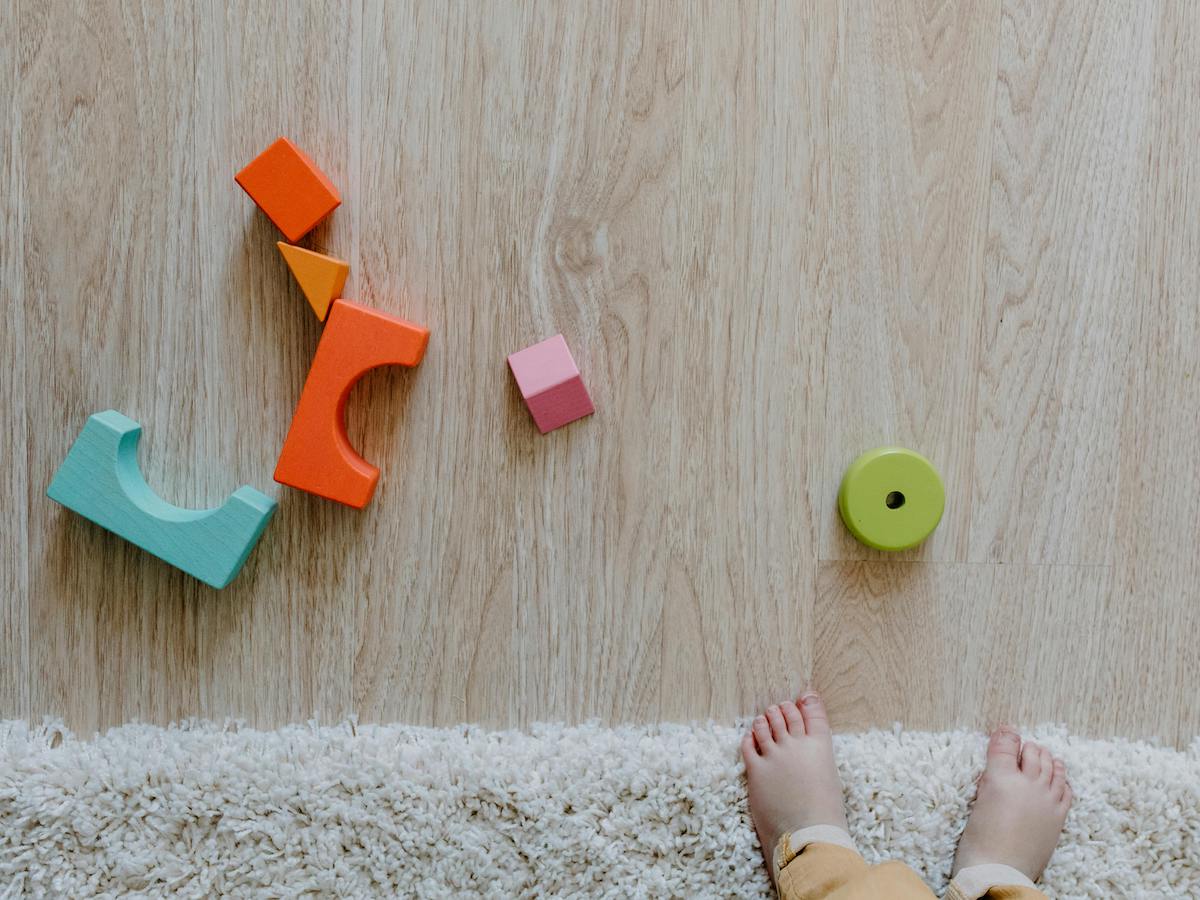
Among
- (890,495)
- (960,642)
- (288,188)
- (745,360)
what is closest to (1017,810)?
(960,642)

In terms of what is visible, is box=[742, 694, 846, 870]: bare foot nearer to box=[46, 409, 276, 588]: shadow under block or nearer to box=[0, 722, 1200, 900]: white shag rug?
box=[0, 722, 1200, 900]: white shag rug

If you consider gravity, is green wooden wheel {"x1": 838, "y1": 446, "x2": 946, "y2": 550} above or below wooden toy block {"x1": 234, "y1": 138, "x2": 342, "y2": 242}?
below

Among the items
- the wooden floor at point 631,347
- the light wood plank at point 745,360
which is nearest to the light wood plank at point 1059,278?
the wooden floor at point 631,347

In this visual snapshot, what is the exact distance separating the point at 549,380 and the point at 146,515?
33 centimetres

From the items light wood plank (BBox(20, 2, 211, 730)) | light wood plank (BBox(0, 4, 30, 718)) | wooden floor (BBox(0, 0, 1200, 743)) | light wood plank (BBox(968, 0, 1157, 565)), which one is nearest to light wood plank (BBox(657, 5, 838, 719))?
wooden floor (BBox(0, 0, 1200, 743))

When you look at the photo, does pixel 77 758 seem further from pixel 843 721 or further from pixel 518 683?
pixel 843 721

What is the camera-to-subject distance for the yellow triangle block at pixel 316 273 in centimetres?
64

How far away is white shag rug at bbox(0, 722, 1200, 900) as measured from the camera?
2.21 ft

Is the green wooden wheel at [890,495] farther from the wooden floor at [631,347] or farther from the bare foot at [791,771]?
the bare foot at [791,771]

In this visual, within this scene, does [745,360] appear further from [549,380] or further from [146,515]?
[146,515]

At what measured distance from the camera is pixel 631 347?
683 millimetres

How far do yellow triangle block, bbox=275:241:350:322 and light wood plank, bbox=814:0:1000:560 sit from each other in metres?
0.39

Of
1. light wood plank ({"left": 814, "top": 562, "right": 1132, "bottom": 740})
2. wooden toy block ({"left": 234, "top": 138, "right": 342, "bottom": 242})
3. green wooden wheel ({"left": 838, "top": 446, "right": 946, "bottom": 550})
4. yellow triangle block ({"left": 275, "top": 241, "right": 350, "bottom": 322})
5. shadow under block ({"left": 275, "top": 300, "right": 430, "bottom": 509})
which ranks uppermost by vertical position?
wooden toy block ({"left": 234, "top": 138, "right": 342, "bottom": 242})

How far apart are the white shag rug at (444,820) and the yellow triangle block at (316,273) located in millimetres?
350
